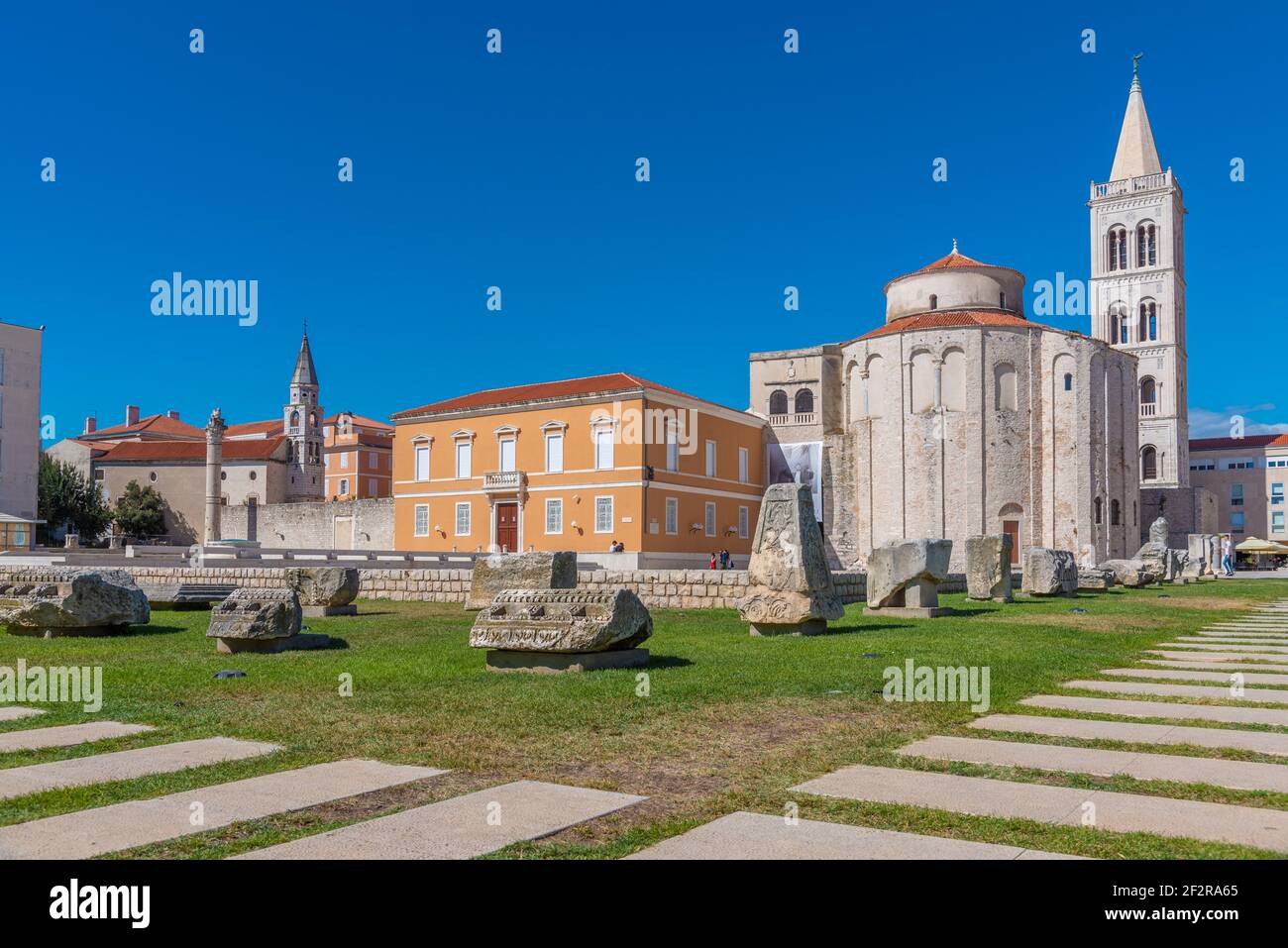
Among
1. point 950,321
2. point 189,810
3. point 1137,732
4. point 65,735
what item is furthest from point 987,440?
point 189,810

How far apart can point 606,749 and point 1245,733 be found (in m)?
3.77

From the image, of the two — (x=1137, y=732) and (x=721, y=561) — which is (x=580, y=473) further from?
(x=1137, y=732)

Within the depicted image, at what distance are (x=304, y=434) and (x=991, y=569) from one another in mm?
64558

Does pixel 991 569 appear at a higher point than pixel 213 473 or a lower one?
lower

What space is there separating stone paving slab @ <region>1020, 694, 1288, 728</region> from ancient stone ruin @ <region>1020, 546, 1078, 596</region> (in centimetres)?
1562

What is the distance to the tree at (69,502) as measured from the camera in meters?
60.5

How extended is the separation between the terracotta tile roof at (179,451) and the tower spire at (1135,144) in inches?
2509

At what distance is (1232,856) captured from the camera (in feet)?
11.0

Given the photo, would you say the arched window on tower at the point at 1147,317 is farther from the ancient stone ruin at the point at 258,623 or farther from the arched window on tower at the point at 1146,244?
the ancient stone ruin at the point at 258,623

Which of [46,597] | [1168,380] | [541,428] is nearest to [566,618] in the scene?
[46,597]

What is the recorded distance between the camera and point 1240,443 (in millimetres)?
79812

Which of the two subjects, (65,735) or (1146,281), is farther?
(1146,281)

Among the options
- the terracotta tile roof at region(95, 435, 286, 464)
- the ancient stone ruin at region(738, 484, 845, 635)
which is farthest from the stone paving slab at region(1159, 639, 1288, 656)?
the terracotta tile roof at region(95, 435, 286, 464)

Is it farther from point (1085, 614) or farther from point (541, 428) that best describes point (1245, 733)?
point (541, 428)
